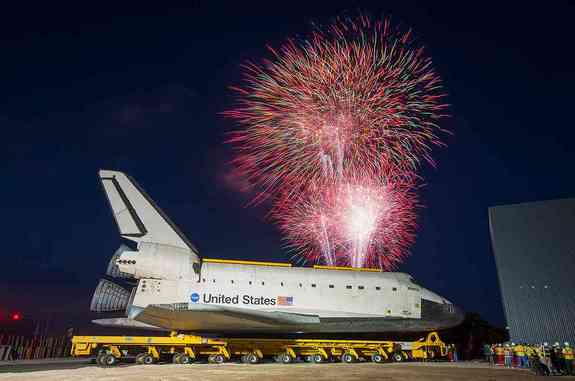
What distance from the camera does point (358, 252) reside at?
1881 centimetres

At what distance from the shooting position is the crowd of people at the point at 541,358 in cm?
1266

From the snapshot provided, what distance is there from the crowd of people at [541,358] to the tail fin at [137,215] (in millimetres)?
12061

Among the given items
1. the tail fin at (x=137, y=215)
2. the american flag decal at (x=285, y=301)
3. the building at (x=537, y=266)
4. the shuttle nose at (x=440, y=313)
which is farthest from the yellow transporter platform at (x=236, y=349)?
the building at (x=537, y=266)

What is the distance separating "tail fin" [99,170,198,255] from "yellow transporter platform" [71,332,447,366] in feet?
11.3

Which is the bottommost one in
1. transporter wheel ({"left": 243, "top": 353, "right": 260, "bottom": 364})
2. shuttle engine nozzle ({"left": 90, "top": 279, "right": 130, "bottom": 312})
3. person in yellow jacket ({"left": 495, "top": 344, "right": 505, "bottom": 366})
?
transporter wheel ({"left": 243, "top": 353, "right": 260, "bottom": 364})

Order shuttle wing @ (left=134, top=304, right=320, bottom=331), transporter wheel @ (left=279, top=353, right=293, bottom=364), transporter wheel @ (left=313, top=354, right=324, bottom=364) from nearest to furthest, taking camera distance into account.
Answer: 1. shuttle wing @ (left=134, top=304, right=320, bottom=331)
2. transporter wheel @ (left=279, top=353, right=293, bottom=364)
3. transporter wheel @ (left=313, top=354, right=324, bottom=364)

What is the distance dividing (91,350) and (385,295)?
426 inches

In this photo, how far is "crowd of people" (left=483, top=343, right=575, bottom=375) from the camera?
12.7 metres

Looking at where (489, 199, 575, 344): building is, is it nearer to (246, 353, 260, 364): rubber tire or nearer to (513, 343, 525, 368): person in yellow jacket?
(513, 343, 525, 368): person in yellow jacket

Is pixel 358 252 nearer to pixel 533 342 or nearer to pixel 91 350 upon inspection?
pixel 533 342

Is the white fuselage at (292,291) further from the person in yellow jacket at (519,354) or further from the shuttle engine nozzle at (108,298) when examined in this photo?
the person in yellow jacket at (519,354)

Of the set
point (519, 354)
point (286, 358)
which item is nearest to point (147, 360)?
point (286, 358)

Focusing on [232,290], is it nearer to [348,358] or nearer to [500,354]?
[348,358]

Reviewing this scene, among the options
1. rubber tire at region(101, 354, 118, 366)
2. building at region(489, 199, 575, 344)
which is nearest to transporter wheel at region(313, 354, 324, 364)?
rubber tire at region(101, 354, 118, 366)
